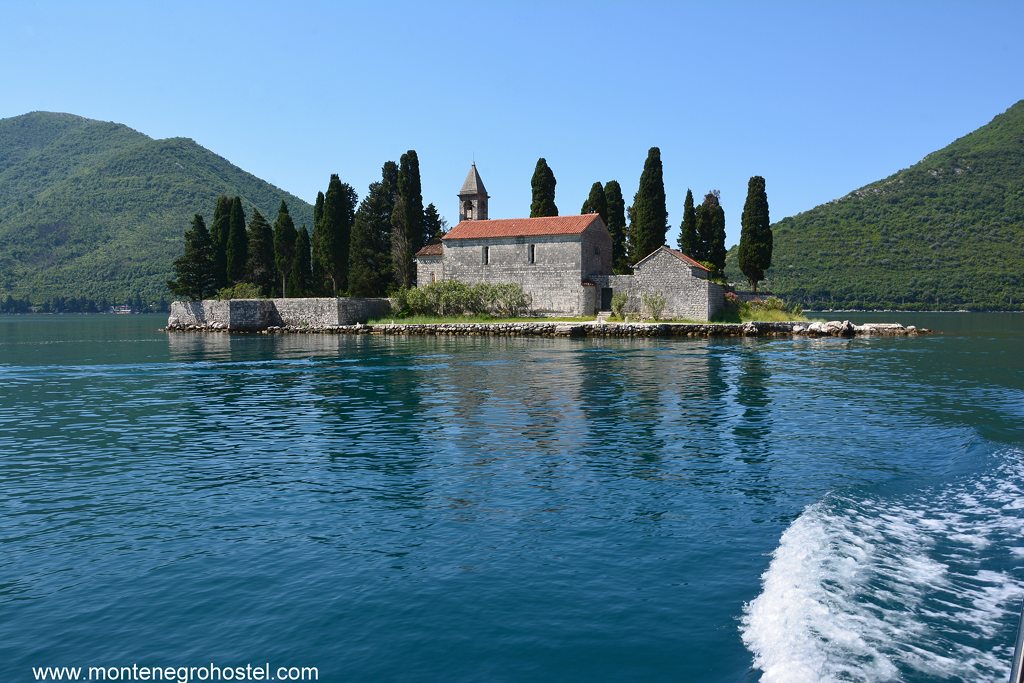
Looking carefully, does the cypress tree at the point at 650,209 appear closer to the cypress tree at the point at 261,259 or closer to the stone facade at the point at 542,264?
the stone facade at the point at 542,264

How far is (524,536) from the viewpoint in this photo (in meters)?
9.84

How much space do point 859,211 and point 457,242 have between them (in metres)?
107

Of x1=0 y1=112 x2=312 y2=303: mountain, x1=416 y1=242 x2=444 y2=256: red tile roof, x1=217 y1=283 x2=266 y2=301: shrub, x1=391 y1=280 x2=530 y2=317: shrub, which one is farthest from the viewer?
x1=0 y1=112 x2=312 y2=303: mountain

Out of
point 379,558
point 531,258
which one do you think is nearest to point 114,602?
point 379,558

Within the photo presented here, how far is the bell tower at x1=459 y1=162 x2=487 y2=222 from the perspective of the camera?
66.7 m

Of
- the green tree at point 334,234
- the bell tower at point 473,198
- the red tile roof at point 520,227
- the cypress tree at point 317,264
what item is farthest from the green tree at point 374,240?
the red tile roof at point 520,227

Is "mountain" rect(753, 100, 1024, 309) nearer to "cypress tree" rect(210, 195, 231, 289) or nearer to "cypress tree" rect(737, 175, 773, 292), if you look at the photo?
"cypress tree" rect(737, 175, 773, 292)

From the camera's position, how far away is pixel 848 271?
12112 cm

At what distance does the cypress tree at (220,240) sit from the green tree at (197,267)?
42 cm

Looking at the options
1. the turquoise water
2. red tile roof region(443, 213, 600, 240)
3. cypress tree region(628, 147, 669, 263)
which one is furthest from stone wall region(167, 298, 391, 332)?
the turquoise water

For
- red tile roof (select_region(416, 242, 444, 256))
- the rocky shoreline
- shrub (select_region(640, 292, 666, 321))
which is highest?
red tile roof (select_region(416, 242, 444, 256))

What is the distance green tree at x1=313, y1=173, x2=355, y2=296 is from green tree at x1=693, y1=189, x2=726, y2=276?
3254 centimetres

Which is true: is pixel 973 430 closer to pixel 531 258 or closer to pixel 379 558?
pixel 379 558

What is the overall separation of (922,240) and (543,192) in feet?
294
